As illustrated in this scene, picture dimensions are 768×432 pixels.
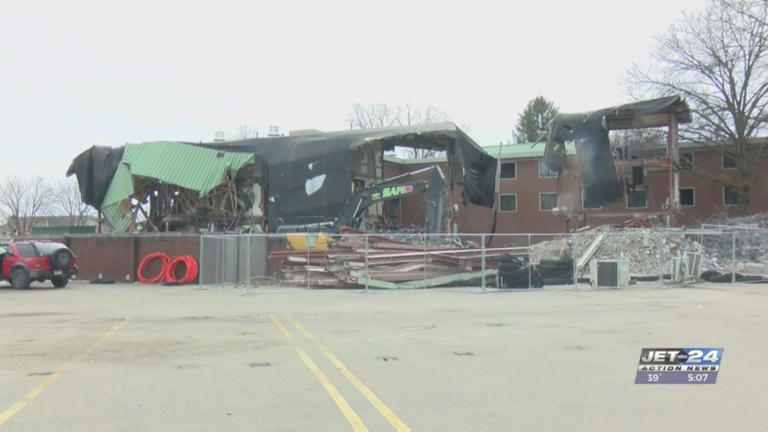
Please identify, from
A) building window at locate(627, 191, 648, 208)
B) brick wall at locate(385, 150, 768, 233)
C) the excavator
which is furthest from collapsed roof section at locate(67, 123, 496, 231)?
building window at locate(627, 191, 648, 208)

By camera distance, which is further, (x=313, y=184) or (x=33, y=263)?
(x=313, y=184)

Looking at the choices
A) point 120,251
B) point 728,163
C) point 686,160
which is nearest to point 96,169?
point 120,251

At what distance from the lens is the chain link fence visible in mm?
20234

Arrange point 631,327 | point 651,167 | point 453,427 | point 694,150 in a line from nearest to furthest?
1. point 453,427
2. point 631,327
3. point 651,167
4. point 694,150

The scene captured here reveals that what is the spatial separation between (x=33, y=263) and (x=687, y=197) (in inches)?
1387

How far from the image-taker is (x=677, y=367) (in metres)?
7.36

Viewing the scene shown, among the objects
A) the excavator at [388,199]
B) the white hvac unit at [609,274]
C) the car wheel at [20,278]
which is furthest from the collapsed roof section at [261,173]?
the white hvac unit at [609,274]

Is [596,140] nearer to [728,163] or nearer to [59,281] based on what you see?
[728,163]

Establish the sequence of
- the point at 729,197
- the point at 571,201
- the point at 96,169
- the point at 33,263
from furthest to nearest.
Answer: the point at 729,197
the point at 571,201
the point at 96,169
the point at 33,263

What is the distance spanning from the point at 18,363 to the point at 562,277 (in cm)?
1639

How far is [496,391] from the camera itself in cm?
670

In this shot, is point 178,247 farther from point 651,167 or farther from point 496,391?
point 651,167

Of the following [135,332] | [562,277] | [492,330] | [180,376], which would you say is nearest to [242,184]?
[562,277]

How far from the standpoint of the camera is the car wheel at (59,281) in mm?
23236
